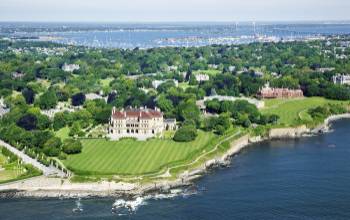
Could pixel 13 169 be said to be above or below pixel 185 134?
below

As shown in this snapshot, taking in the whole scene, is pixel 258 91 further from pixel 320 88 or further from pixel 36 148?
pixel 36 148

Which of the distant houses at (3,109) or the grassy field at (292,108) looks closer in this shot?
the grassy field at (292,108)

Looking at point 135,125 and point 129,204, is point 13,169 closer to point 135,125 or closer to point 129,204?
point 129,204

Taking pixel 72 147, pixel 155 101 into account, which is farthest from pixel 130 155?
pixel 155 101

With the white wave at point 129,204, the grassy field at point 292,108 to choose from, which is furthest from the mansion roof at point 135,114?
the white wave at point 129,204

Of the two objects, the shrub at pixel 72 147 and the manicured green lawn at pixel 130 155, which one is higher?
the shrub at pixel 72 147

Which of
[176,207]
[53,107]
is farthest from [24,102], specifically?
[176,207]

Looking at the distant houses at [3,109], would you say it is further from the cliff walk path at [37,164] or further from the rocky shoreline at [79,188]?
the rocky shoreline at [79,188]
